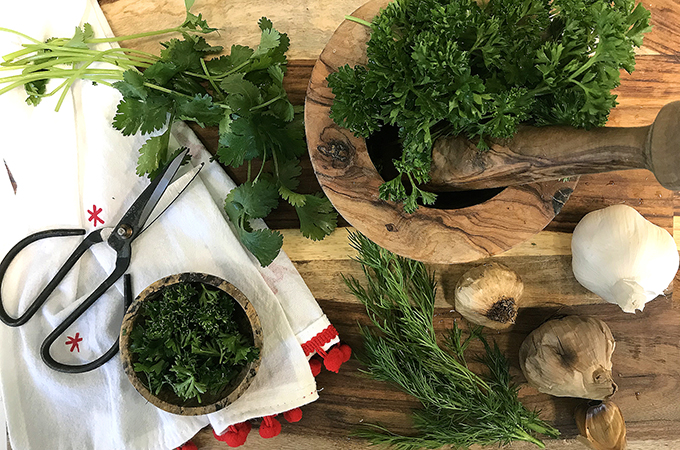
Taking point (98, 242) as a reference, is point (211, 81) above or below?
above

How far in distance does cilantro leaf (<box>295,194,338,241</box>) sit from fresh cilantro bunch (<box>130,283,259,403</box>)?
24 centimetres

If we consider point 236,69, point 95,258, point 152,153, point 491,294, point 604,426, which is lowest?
point 604,426

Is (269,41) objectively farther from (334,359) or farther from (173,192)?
(334,359)

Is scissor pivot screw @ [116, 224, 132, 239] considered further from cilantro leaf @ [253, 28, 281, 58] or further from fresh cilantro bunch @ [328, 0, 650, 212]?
fresh cilantro bunch @ [328, 0, 650, 212]

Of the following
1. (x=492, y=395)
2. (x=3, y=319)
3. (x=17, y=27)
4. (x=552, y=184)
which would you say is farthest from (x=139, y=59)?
(x=492, y=395)

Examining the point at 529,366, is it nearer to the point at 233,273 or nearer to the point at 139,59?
the point at 233,273

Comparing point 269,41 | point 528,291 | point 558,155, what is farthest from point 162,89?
point 528,291

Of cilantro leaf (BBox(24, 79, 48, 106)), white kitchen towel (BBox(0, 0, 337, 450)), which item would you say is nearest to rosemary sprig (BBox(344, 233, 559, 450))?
white kitchen towel (BBox(0, 0, 337, 450))

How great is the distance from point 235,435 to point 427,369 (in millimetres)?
483

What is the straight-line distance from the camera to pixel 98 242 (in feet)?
3.56

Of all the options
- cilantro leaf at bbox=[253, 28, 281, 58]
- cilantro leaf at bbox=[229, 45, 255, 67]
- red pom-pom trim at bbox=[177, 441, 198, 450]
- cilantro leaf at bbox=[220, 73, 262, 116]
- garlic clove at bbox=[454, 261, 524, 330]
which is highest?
cilantro leaf at bbox=[253, 28, 281, 58]

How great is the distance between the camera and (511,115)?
685 mm

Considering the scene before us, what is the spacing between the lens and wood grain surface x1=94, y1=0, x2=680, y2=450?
1.16m

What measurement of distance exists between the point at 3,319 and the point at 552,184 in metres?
1.20
